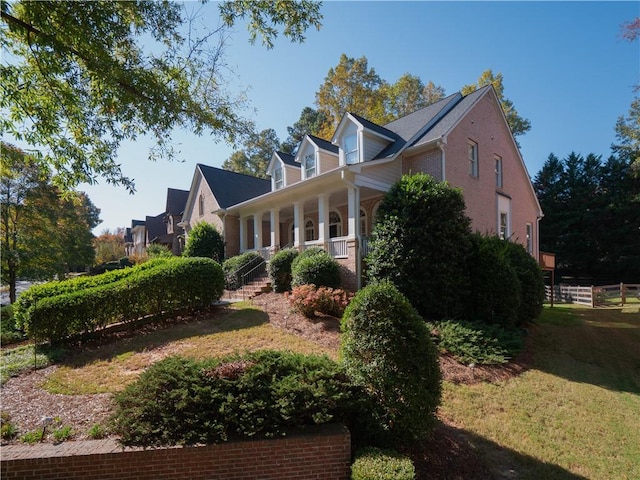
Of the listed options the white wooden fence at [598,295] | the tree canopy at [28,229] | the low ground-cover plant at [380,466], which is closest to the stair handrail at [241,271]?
the tree canopy at [28,229]

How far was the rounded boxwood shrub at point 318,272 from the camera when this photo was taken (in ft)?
37.0

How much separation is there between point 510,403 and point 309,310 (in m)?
5.08

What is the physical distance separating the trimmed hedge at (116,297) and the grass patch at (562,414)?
7.50m

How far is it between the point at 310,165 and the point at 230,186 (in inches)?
329

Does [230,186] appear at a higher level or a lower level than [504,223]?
higher

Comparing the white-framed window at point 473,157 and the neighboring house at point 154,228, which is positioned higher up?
the white-framed window at point 473,157

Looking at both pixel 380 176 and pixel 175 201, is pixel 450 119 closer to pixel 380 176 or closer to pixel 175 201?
pixel 380 176

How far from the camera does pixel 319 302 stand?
9.21 meters

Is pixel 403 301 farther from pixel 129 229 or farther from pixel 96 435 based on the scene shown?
pixel 129 229

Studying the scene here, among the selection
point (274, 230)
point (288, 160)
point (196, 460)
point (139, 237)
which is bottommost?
→ point (196, 460)

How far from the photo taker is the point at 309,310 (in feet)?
30.1

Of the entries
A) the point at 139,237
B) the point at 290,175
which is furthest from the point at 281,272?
the point at 139,237

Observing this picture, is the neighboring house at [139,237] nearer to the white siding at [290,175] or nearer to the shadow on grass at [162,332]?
the white siding at [290,175]

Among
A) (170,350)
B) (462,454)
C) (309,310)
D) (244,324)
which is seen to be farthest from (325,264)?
(462,454)
